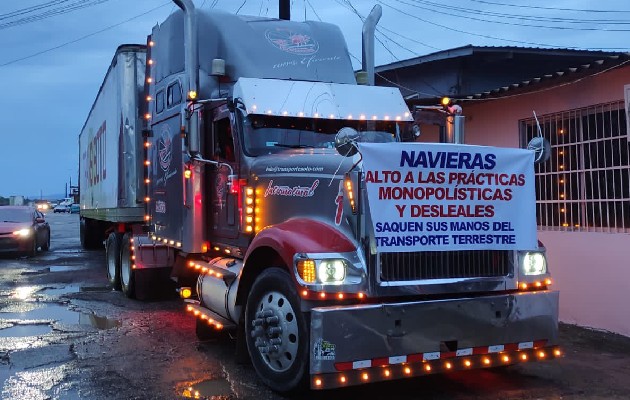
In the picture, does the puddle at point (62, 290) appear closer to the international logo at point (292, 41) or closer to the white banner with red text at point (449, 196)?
the international logo at point (292, 41)

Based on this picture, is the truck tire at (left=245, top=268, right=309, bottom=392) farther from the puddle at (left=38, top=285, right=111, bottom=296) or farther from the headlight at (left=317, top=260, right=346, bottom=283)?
the puddle at (left=38, top=285, right=111, bottom=296)

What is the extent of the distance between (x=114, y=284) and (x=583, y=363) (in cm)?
810

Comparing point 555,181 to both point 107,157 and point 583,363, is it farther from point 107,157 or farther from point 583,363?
point 107,157

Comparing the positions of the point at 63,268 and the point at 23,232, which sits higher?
the point at 23,232

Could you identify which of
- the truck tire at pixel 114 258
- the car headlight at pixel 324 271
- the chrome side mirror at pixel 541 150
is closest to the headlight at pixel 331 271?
the car headlight at pixel 324 271

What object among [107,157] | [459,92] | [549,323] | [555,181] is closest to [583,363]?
[549,323]

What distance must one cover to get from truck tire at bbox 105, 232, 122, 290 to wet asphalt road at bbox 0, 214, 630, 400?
153 cm

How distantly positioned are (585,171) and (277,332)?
5.10 meters

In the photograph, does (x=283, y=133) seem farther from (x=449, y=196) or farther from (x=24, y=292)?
(x=24, y=292)

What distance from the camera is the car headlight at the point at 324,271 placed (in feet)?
16.9

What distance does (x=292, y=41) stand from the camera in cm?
804

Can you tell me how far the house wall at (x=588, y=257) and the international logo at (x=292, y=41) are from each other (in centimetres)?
330

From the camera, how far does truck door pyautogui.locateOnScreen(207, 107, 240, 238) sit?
6.95 metres

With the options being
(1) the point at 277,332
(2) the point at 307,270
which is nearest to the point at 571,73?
(2) the point at 307,270
